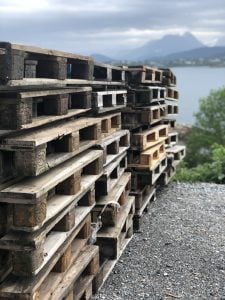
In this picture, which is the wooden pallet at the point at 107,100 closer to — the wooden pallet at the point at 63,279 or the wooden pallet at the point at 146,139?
the wooden pallet at the point at 146,139

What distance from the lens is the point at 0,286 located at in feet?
10.8

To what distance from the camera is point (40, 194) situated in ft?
10.5

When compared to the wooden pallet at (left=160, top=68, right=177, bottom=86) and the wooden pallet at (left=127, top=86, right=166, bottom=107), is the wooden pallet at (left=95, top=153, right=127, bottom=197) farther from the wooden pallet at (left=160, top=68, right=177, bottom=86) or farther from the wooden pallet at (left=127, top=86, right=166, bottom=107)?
the wooden pallet at (left=160, top=68, right=177, bottom=86)

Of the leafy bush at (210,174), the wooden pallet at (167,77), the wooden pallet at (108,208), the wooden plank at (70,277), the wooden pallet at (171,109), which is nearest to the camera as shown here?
the wooden plank at (70,277)

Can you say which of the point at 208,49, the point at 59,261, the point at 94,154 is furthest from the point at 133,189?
the point at 208,49

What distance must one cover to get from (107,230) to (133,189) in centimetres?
188

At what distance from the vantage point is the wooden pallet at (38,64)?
301cm

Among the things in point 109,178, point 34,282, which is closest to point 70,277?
point 34,282

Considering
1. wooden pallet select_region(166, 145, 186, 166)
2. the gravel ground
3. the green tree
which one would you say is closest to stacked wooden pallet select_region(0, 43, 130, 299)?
the gravel ground

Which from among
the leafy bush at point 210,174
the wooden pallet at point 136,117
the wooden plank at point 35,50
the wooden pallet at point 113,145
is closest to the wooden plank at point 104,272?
the wooden pallet at point 113,145

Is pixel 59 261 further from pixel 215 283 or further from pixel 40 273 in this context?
pixel 215 283

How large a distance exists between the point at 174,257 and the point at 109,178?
1.34 meters

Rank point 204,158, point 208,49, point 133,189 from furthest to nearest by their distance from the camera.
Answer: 1. point 208,49
2. point 204,158
3. point 133,189

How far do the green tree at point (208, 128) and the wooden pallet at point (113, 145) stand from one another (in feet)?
78.5
